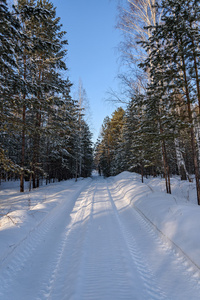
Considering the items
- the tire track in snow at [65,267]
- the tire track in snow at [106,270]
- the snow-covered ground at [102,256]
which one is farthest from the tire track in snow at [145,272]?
the tire track in snow at [65,267]

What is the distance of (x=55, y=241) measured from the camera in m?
4.66

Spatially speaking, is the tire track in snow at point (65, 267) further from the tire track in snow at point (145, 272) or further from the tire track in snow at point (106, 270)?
the tire track in snow at point (145, 272)

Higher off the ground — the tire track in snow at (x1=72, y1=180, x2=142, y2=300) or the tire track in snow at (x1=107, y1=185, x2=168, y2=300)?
the tire track in snow at (x1=72, y1=180, x2=142, y2=300)

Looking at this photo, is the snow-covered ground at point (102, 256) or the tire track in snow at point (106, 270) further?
the snow-covered ground at point (102, 256)

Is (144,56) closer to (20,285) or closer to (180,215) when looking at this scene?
(180,215)

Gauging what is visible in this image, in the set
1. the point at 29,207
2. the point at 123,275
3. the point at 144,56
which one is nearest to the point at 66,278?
the point at 123,275

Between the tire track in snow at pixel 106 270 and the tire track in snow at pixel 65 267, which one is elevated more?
the tire track in snow at pixel 106 270

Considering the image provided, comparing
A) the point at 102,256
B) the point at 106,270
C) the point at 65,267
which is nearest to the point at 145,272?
the point at 106,270

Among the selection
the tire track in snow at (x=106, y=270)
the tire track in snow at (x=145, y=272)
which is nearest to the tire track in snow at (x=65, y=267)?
the tire track in snow at (x=106, y=270)

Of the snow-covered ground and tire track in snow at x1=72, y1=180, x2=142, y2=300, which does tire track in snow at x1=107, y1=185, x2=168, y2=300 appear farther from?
tire track in snow at x1=72, y1=180, x2=142, y2=300

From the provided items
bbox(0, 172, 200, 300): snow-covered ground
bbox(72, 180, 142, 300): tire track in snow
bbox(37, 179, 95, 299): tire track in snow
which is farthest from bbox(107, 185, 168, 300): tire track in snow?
bbox(37, 179, 95, 299): tire track in snow

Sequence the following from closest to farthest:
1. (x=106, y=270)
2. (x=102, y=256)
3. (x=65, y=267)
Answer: (x=106, y=270) < (x=65, y=267) < (x=102, y=256)

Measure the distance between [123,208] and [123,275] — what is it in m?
5.10

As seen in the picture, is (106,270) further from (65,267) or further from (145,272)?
(65,267)
